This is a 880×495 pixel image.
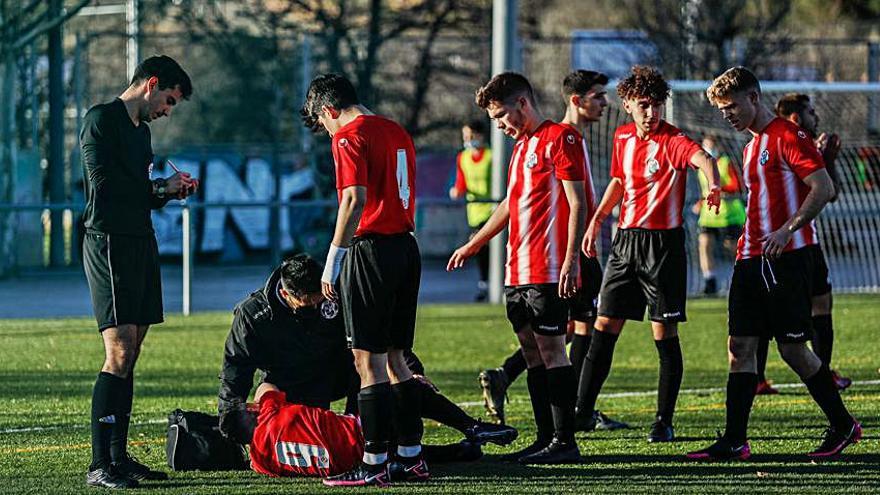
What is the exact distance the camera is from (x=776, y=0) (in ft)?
108

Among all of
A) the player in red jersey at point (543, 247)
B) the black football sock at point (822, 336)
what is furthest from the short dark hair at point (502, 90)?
the black football sock at point (822, 336)

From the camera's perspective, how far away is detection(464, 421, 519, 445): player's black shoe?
26.8 feet

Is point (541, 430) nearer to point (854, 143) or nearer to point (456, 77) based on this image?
point (854, 143)

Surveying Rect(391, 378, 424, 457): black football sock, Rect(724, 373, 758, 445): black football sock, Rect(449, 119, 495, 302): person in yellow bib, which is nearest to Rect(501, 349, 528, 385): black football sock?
Rect(724, 373, 758, 445): black football sock

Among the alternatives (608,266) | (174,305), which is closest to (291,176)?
(174,305)

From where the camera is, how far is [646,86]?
8805 mm

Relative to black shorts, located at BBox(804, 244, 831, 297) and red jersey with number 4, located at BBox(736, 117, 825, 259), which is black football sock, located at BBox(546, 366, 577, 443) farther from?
black shorts, located at BBox(804, 244, 831, 297)

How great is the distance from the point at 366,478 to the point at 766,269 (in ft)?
8.08

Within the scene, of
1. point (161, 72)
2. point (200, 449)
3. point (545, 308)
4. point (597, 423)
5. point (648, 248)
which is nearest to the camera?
point (161, 72)

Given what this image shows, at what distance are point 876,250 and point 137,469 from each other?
15.4 m

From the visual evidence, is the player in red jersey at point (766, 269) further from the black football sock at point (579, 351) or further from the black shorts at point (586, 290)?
the black football sock at point (579, 351)

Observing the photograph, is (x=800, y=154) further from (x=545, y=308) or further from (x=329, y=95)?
(x=329, y=95)

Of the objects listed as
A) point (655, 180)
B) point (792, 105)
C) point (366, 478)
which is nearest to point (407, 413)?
point (366, 478)

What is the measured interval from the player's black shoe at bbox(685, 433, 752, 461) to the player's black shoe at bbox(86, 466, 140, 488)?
3.03 meters
